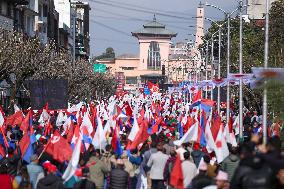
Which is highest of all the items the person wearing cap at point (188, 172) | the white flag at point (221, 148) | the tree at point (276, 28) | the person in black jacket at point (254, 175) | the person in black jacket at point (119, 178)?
the tree at point (276, 28)

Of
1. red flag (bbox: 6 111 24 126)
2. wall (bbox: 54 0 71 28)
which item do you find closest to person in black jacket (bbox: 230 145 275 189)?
red flag (bbox: 6 111 24 126)

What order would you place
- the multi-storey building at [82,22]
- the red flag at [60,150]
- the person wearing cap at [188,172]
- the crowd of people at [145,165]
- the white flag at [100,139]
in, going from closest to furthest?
the crowd of people at [145,165] < the person wearing cap at [188,172] < the red flag at [60,150] < the white flag at [100,139] < the multi-storey building at [82,22]

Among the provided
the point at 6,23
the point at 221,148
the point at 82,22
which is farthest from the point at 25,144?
the point at 82,22

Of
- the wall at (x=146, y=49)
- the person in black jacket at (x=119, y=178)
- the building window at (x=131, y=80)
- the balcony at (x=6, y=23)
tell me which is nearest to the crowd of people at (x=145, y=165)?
the person in black jacket at (x=119, y=178)

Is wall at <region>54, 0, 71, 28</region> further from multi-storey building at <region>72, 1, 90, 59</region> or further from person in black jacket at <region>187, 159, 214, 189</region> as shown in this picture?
person in black jacket at <region>187, 159, 214, 189</region>

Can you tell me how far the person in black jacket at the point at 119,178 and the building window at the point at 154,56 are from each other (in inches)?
6883

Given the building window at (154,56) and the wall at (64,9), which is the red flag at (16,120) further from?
the building window at (154,56)

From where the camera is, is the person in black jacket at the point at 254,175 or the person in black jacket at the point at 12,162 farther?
the person in black jacket at the point at 12,162

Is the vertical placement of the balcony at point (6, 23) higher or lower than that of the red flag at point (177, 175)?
higher

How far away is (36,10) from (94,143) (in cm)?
6136

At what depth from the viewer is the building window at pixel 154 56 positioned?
633ft

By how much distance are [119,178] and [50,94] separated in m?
20.7

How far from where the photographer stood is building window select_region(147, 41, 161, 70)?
7594 inches

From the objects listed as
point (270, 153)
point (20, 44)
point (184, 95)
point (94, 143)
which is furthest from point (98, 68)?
point (270, 153)
